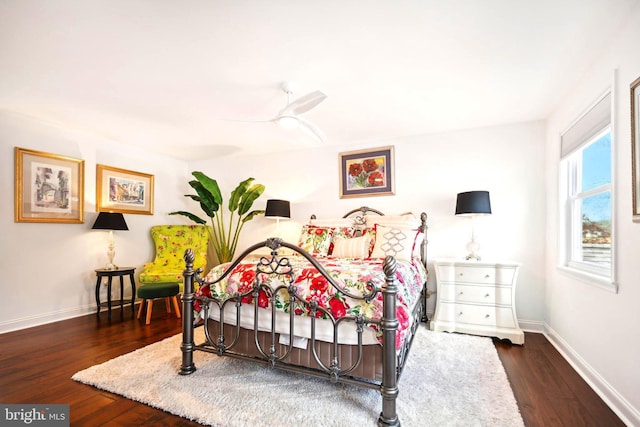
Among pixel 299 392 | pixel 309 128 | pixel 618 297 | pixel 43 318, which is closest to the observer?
pixel 618 297

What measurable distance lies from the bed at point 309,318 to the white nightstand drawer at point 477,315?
1.04 m

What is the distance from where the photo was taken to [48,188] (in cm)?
358

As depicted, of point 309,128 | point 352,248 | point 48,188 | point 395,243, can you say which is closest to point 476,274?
point 395,243

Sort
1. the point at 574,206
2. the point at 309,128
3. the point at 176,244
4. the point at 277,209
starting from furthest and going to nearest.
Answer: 1. the point at 176,244
2. the point at 277,209
3. the point at 574,206
4. the point at 309,128

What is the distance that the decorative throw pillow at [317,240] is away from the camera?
350 centimetres

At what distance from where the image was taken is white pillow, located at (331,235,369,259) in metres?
3.26

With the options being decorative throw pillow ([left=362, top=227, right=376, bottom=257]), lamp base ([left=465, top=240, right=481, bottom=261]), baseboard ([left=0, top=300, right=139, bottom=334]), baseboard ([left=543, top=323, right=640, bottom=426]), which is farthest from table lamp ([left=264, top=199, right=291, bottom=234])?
baseboard ([left=543, top=323, right=640, bottom=426])

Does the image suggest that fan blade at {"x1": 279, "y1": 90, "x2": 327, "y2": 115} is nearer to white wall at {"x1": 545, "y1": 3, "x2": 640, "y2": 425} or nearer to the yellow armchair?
white wall at {"x1": 545, "y1": 3, "x2": 640, "y2": 425}

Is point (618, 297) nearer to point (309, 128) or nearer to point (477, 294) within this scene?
point (477, 294)

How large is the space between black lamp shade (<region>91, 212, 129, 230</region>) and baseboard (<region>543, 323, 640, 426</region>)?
5032 mm

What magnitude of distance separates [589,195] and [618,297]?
0.98m

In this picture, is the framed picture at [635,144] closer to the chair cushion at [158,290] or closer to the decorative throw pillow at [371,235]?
the decorative throw pillow at [371,235]

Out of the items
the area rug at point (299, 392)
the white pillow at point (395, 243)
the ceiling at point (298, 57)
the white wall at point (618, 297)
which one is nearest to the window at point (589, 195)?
the white wall at point (618, 297)

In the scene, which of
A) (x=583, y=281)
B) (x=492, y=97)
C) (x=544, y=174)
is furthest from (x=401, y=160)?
(x=583, y=281)
